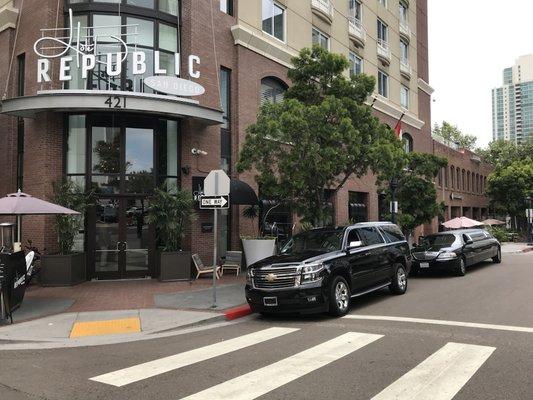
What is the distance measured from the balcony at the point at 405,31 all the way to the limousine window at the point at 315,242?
2635cm

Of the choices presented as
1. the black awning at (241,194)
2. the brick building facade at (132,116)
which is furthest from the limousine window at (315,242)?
the brick building facade at (132,116)

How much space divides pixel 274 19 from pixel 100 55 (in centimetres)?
904

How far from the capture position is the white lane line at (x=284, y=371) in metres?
5.17

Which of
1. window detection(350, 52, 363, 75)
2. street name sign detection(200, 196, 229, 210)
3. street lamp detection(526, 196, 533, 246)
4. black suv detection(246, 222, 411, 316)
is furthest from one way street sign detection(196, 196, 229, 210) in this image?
street lamp detection(526, 196, 533, 246)

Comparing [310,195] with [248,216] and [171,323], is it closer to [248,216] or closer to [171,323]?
[248,216]

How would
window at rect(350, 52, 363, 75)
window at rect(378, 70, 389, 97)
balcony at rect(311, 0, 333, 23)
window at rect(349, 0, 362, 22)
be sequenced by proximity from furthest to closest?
window at rect(378, 70, 389, 97), window at rect(349, 0, 362, 22), window at rect(350, 52, 363, 75), balcony at rect(311, 0, 333, 23)

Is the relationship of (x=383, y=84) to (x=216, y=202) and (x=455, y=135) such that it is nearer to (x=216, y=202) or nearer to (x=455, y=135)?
(x=216, y=202)

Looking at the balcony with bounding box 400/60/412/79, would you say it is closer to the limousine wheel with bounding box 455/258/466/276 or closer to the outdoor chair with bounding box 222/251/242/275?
the limousine wheel with bounding box 455/258/466/276

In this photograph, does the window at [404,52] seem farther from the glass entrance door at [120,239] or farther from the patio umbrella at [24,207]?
the patio umbrella at [24,207]

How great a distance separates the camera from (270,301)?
934cm

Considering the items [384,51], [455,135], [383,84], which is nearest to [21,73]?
[383,84]

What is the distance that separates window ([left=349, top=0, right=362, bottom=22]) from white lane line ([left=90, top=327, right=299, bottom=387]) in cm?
2287

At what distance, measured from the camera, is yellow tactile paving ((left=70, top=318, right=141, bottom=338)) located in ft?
28.2

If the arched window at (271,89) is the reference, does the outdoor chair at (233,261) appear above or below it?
below
